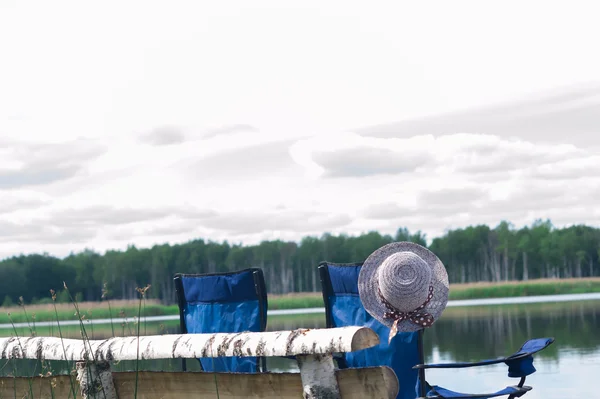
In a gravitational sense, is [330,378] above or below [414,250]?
below

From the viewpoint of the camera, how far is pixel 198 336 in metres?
3.27

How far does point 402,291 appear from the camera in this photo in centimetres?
389

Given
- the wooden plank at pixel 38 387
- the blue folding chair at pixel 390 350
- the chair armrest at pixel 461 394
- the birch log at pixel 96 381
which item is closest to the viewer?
the birch log at pixel 96 381

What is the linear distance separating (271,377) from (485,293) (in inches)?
1298

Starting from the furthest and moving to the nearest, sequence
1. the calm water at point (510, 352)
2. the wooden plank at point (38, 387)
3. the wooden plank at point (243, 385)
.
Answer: the calm water at point (510, 352), the wooden plank at point (38, 387), the wooden plank at point (243, 385)

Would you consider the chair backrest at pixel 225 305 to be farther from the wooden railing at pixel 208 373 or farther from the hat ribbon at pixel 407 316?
the wooden railing at pixel 208 373

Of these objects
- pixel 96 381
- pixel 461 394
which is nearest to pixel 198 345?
pixel 96 381

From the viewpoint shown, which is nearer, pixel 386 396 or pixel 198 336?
pixel 386 396

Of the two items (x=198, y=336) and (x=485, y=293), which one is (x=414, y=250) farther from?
(x=485, y=293)

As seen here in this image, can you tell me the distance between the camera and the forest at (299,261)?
197 ft

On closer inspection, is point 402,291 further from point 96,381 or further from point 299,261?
point 299,261

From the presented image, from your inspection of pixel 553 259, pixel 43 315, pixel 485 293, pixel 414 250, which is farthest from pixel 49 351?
pixel 553 259

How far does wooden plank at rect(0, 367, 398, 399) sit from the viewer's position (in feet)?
9.20

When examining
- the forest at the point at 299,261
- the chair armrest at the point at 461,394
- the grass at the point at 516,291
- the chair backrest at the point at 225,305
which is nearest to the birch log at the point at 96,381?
the chair backrest at the point at 225,305
